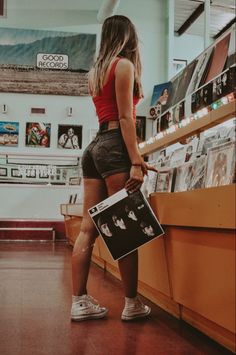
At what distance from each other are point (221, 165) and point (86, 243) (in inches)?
30.4

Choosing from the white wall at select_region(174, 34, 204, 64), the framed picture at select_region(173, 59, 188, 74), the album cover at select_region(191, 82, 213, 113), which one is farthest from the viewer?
the white wall at select_region(174, 34, 204, 64)

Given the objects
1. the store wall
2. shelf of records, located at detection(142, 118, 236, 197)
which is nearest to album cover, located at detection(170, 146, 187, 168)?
shelf of records, located at detection(142, 118, 236, 197)

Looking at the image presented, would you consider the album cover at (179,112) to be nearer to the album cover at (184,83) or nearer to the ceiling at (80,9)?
the album cover at (184,83)

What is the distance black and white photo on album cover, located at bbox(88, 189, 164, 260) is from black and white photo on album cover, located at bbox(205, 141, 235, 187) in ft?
1.01

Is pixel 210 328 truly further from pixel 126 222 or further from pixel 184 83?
pixel 184 83

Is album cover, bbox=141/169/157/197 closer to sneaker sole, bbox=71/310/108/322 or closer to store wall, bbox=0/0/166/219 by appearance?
sneaker sole, bbox=71/310/108/322

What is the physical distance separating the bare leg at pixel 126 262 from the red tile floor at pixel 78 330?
0.54 ft

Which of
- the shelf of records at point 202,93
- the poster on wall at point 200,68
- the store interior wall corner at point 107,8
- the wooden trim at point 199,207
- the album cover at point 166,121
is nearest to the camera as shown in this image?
the wooden trim at point 199,207

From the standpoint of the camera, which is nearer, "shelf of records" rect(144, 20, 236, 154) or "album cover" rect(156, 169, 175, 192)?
"shelf of records" rect(144, 20, 236, 154)

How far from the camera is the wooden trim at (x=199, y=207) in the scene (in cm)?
154

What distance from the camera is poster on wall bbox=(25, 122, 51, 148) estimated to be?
7.98m

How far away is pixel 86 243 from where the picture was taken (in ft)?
7.13

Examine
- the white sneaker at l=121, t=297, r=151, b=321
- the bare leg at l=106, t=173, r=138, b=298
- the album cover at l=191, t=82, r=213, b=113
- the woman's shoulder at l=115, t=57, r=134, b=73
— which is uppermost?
the album cover at l=191, t=82, r=213, b=113

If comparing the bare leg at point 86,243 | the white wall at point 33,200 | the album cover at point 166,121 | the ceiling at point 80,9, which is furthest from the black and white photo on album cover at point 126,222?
the ceiling at point 80,9
